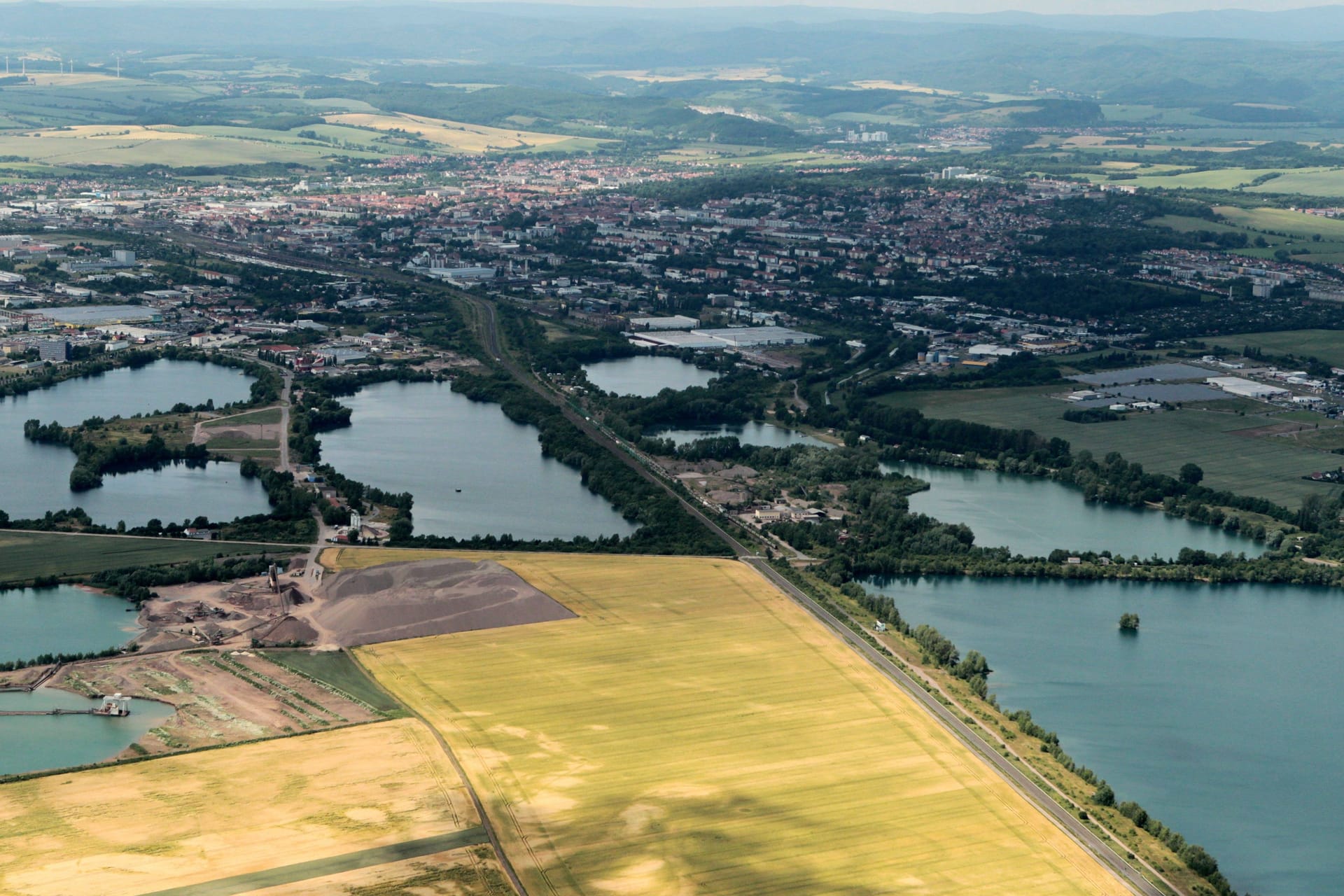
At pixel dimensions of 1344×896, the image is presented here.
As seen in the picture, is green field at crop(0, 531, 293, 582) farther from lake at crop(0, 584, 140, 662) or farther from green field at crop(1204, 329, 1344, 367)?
green field at crop(1204, 329, 1344, 367)

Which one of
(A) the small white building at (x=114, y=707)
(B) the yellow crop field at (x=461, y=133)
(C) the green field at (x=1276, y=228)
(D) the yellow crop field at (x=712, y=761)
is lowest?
(A) the small white building at (x=114, y=707)

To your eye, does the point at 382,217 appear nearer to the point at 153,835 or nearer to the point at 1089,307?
the point at 1089,307

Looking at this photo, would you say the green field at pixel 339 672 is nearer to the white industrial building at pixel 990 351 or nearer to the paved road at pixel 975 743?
the paved road at pixel 975 743

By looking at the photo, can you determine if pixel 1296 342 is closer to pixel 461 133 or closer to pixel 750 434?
pixel 750 434

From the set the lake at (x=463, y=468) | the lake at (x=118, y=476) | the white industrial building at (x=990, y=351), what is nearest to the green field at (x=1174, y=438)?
the white industrial building at (x=990, y=351)

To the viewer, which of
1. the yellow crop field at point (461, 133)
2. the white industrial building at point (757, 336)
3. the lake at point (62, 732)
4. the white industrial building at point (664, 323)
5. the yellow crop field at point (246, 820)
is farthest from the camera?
the yellow crop field at point (461, 133)

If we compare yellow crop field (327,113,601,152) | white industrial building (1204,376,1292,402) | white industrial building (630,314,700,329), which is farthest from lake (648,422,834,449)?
yellow crop field (327,113,601,152)

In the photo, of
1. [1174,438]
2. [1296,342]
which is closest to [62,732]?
[1174,438]

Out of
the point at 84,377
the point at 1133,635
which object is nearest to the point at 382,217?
the point at 84,377
